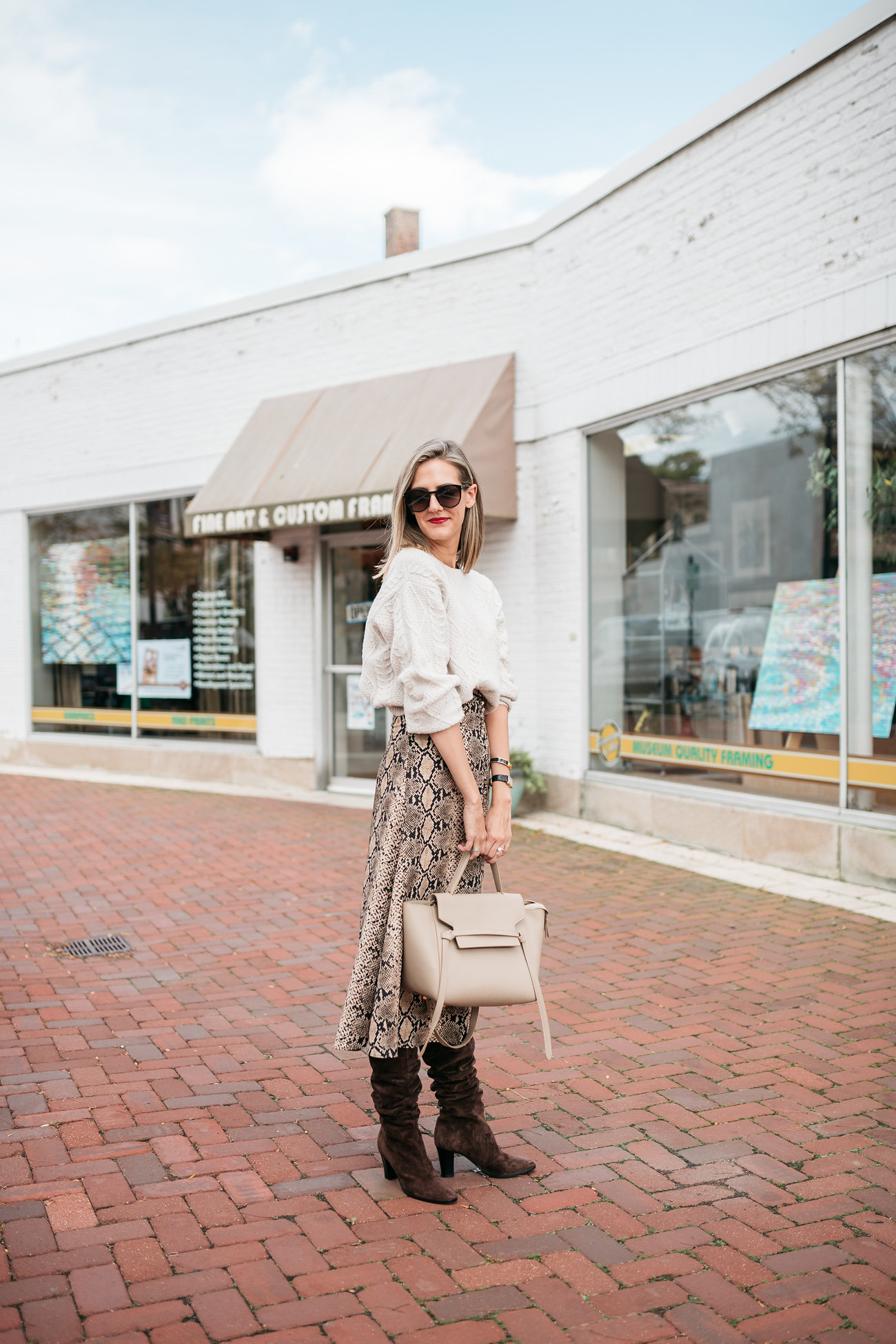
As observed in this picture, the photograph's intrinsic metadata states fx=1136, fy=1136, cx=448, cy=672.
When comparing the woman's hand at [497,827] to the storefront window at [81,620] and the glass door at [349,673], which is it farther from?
the storefront window at [81,620]

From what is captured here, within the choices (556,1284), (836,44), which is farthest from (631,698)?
(556,1284)

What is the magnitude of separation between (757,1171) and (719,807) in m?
4.57

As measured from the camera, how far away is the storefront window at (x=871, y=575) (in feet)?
21.5

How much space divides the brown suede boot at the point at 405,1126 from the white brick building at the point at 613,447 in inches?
163

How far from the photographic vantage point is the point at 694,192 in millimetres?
7715

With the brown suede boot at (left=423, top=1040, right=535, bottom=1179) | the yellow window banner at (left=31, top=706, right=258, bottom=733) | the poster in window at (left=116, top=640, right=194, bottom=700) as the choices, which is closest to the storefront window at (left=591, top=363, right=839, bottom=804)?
the yellow window banner at (left=31, top=706, right=258, bottom=733)

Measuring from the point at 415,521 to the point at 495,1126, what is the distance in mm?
1880

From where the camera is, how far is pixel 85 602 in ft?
42.4

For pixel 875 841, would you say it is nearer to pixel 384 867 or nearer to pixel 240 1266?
pixel 384 867

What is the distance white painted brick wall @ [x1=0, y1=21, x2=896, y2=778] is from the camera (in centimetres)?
665

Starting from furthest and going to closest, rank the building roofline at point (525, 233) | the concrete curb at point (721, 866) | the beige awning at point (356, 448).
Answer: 1. the beige awning at point (356, 448)
2. the building roofline at point (525, 233)
3. the concrete curb at point (721, 866)

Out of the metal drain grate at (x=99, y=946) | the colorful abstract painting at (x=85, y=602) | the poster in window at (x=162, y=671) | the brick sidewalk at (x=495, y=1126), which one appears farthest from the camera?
the colorful abstract painting at (x=85, y=602)

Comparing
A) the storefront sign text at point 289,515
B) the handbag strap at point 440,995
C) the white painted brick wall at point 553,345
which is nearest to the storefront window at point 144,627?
the white painted brick wall at point 553,345

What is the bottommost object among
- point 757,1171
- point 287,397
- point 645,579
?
point 757,1171
